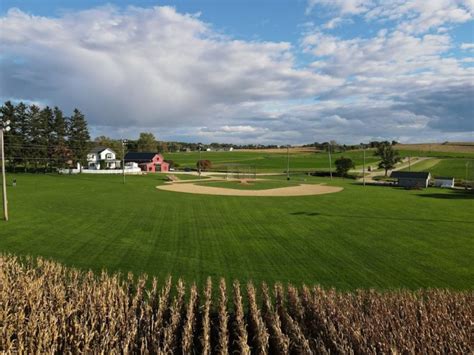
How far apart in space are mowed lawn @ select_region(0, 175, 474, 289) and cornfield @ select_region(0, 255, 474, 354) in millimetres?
4113

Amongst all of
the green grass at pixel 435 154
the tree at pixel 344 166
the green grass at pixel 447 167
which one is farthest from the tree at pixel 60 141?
the green grass at pixel 435 154

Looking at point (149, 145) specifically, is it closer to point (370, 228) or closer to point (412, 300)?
point (370, 228)

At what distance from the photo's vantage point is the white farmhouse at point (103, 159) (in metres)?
101

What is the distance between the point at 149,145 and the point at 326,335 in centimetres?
15253

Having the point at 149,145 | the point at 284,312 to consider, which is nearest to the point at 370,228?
the point at 284,312

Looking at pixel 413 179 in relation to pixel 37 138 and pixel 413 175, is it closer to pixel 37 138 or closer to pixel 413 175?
pixel 413 175

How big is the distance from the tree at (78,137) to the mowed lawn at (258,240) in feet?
181

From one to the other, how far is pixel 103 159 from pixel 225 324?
102917 mm

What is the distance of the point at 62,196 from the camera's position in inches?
1569

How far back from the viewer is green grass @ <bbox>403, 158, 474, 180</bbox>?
9344 centimetres

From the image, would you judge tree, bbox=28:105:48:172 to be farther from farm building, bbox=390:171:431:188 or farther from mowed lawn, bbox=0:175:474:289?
farm building, bbox=390:171:431:188

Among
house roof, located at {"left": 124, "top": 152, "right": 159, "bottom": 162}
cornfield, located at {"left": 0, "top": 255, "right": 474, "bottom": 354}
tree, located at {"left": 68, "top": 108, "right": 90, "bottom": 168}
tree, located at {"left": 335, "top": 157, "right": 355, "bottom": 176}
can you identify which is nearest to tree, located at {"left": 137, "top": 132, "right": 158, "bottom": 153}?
house roof, located at {"left": 124, "top": 152, "right": 159, "bottom": 162}

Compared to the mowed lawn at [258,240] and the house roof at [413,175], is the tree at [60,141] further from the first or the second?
the house roof at [413,175]

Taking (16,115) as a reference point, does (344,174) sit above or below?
below
